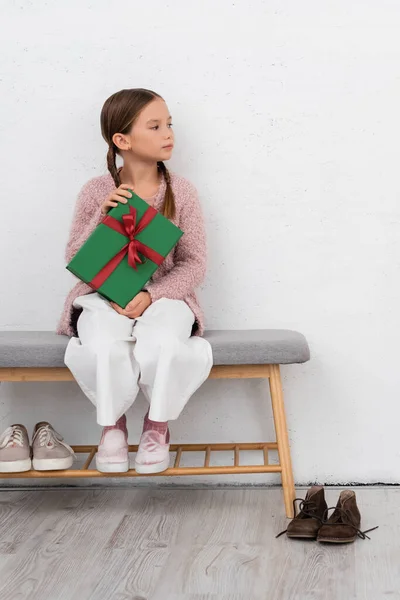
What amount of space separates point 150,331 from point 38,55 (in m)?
0.81

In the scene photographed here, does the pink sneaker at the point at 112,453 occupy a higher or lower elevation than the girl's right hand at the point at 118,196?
lower

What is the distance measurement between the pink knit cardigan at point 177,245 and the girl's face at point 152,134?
0.09m

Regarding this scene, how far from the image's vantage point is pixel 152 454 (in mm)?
1833

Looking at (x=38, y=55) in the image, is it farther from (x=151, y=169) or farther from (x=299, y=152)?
(x=299, y=152)

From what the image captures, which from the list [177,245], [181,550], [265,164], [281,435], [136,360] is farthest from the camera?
[265,164]

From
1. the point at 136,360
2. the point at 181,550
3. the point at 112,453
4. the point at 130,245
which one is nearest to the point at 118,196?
the point at 130,245

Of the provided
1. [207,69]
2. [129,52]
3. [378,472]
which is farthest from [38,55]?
[378,472]

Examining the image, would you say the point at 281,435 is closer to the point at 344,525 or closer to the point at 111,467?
the point at 344,525

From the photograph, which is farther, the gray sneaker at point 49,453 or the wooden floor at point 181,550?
the gray sneaker at point 49,453

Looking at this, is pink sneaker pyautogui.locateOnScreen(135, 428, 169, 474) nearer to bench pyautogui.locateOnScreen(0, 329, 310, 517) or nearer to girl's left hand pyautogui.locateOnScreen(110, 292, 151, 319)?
bench pyautogui.locateOnScreen(0, 329, 310, 517)

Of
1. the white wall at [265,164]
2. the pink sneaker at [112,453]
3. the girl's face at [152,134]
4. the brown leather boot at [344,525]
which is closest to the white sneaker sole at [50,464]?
the pink sneaker at [112,453]

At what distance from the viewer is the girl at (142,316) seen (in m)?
1.80

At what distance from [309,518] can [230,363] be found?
0.36m

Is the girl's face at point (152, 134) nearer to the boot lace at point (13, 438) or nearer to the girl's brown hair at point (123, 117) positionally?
the girl's brown hair at point (123, 117)
